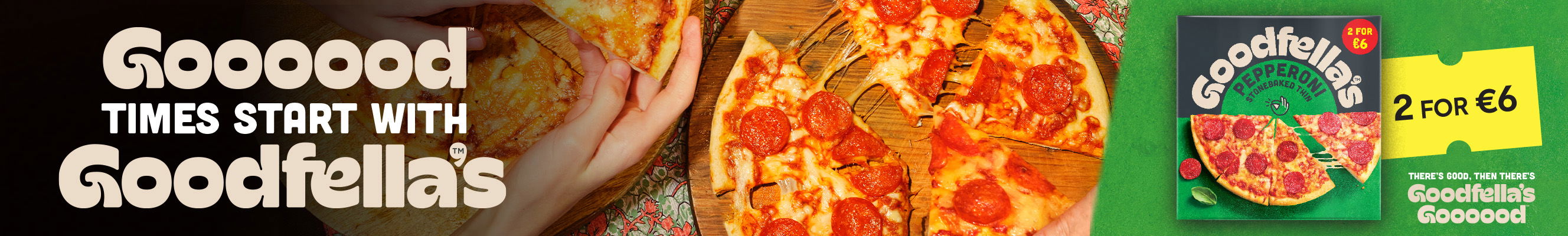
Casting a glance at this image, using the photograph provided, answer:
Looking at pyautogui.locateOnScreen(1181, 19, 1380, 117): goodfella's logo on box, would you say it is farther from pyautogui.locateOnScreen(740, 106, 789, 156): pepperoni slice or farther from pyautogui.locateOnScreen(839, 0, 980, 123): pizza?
pyautogui.locateOnScreen(740, 106, 789, 156): pepperoni slice

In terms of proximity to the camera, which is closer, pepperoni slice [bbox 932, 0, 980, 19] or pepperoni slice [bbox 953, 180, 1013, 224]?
pepperoni slice [bbox 953, 180, 1013, 224]

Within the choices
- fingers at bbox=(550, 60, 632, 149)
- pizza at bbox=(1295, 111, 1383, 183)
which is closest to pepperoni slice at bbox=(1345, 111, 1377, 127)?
pizza at bbox=(1295, 111, 1383, 183)

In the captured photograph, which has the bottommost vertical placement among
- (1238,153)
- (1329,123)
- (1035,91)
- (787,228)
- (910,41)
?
(787,228)

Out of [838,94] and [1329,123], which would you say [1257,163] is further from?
[838,94]

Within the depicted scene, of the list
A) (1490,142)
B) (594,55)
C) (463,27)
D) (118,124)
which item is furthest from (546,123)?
(1490,142)

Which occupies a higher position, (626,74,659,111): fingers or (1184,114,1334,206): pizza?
(626,74,659,111): fingers

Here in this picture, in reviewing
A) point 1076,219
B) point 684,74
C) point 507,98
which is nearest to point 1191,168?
point 1076,219
